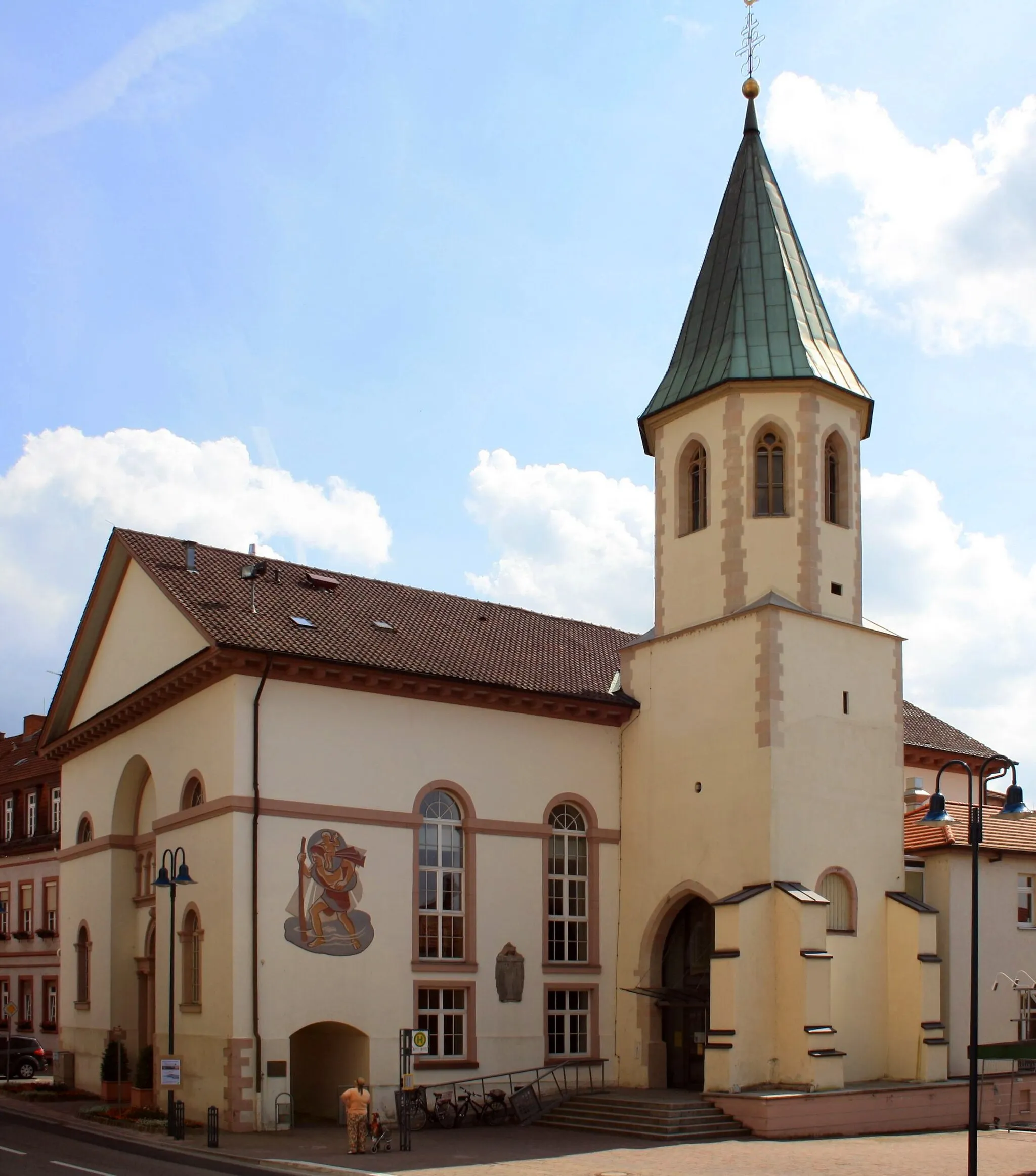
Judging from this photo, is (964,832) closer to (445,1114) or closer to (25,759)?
(445,1114)

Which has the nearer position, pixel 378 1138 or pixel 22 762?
pixel 378 1138

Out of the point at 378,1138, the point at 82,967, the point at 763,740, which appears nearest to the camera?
the point at 378,1138

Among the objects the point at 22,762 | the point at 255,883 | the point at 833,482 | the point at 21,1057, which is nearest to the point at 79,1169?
the point at 255,883

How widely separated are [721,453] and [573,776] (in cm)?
774

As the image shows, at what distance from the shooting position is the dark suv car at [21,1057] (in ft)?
133

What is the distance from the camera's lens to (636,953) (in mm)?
31719

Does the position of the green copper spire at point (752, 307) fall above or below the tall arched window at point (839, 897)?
above

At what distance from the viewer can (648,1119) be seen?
86.6ft

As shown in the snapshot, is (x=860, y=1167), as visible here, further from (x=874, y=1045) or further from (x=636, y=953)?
(x=636, y=953)

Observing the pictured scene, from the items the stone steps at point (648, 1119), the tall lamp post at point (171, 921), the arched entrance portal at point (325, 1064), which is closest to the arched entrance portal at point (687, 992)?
the stone steps at point (648, 1119)

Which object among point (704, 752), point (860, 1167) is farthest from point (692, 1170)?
point (704, 752)

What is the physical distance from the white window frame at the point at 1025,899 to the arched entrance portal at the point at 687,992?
7.06m

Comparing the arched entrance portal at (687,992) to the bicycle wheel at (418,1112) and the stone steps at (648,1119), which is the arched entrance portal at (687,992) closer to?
the stone steps at (648,1119)

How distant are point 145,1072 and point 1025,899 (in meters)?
19.3
